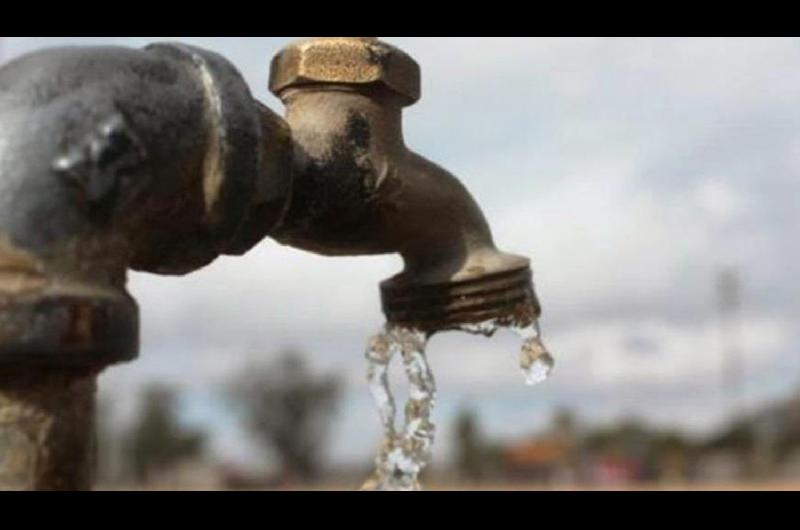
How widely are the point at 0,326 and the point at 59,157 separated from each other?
4.9 inches

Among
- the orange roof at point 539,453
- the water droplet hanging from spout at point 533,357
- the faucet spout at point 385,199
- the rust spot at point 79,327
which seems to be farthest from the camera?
the orange roof at point 539,453

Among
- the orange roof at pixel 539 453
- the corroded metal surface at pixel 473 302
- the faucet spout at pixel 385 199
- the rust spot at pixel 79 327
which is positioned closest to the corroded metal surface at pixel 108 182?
the rust spot at pixel 79 327

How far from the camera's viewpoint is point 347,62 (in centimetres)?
131

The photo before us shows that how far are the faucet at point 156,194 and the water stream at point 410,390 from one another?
0.12 feet

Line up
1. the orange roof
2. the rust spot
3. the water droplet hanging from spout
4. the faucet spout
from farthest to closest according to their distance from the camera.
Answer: the orange roof
the water droplet hanging from spout
the faucet spout
the rust spot

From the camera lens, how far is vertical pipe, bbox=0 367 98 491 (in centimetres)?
88

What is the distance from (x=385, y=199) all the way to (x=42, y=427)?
0.50 metres

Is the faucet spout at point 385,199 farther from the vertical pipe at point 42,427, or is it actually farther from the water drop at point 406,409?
the vertical pipe at point 42,427

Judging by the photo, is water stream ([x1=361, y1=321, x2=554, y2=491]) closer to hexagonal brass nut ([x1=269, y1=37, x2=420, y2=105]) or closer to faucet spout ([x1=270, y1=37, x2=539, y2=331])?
faucet spout ([x1=270, y1=37, x2=539, y2=331])

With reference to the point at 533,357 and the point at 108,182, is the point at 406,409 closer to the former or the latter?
the point at 533,357

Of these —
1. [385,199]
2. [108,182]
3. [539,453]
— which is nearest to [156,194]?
[108,182]

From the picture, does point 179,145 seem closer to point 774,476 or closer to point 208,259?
point 208,259

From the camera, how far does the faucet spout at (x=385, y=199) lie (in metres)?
1.25

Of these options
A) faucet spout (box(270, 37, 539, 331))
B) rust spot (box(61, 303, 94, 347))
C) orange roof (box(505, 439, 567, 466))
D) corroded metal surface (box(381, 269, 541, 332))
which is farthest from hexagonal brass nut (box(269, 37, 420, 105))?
orange roof (box(505, 439, 567, 466))
